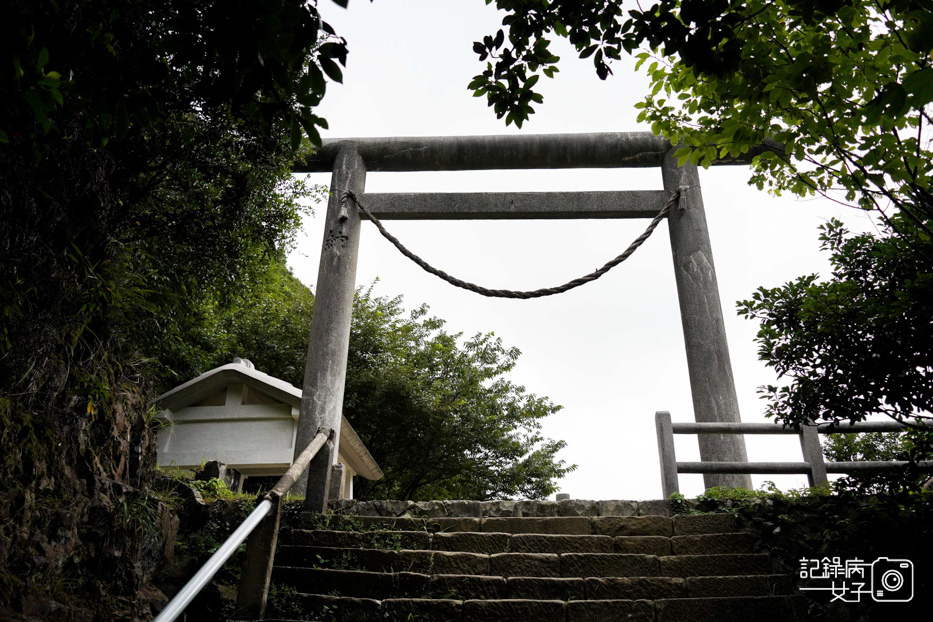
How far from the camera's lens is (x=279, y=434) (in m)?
8.46

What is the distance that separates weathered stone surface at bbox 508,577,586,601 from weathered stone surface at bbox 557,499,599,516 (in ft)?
3.64

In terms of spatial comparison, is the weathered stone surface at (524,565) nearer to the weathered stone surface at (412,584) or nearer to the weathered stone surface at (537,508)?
the weathered stone surface at (412,584)

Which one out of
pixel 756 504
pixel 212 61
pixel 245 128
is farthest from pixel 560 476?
pixel 212 61

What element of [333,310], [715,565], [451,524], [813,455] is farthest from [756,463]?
[333,310]

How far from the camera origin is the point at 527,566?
434 centimetres

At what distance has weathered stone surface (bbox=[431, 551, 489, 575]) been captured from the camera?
4320 mm

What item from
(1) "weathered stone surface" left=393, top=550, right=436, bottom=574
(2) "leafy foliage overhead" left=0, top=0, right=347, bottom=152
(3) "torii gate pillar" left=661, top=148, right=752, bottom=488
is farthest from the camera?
(3) "torii gate pillar" left=661, top=148, right=752, bottom=488

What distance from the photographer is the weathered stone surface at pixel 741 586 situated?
3.93 m

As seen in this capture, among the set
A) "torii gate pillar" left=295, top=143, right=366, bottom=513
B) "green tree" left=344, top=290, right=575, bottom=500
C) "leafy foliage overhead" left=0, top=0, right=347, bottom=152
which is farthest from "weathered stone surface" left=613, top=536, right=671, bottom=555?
"green tree" left=344, top=290, right=575, bottom=500

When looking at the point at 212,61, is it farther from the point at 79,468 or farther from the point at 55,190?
the point at 79,468

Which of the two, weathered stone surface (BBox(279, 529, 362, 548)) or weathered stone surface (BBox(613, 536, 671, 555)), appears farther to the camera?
weathered stone surface (BBox(279, 529, 362, 548))

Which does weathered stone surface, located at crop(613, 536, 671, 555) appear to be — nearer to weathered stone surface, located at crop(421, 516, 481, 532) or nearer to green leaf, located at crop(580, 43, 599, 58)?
weathered stone surface, located at crop(421, 516, 481, 532)

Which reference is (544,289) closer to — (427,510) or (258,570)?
(427,510)

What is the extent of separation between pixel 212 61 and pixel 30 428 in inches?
93.2
